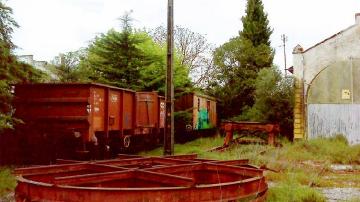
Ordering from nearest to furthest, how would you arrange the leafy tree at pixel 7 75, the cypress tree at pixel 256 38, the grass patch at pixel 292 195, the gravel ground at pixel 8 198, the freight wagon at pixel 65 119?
the grass patch at pixel 292 195 → the gravel ground at pixel 8 198 → the leafy tree at pixel 7 75 → the freight wagon at pixel 65 119 → the cypress tree at pixel 256 38

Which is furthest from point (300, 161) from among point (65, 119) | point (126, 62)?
point (126, 62)

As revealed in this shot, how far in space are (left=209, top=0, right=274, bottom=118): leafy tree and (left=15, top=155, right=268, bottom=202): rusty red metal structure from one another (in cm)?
2337

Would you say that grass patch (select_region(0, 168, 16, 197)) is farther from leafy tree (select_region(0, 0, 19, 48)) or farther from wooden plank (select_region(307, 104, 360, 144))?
wooden plank (select_region(307, 104, 360, 144))

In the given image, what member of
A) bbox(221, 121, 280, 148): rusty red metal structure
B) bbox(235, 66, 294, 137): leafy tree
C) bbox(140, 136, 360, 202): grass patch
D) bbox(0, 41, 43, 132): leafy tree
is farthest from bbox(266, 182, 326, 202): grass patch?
bbox(235, 66, 294, 137): leafy tree

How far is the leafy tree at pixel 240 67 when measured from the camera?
101 feet

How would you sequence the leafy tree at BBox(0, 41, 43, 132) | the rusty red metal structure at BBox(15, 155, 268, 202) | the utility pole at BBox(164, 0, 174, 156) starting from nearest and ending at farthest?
the rusty red metal structure at BBox(15, 155, 268, 202) < the leafy tree at BBox(0, 41, 43, 132) < the utility pole at BBox(164, 0, 174, 156)

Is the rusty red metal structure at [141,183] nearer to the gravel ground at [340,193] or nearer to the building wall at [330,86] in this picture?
the gravel ground at [340,193]

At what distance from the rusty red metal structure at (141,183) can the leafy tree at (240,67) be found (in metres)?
23.4

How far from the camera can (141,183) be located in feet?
19.6

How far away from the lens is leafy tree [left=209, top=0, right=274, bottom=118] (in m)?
30.8

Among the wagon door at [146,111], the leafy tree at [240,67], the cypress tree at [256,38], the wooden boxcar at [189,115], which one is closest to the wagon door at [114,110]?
the wagon door at [146,111]

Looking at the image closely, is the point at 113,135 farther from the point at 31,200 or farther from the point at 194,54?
the point at 194,54

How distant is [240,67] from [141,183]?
26.1m

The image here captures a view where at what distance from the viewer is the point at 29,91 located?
1263cm
